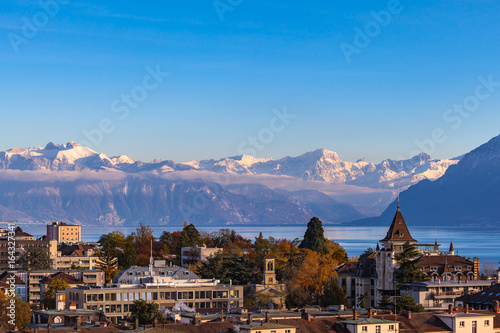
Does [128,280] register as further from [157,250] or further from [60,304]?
[157,250]

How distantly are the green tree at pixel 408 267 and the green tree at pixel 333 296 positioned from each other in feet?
21.1

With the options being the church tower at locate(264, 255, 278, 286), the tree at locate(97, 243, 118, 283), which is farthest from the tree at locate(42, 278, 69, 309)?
the church tower at locate(264, 255, 278, 286)

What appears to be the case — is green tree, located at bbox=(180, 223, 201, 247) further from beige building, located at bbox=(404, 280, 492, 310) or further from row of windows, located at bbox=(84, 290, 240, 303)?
beige building, located at bbox=(404, 280, 492, 310)

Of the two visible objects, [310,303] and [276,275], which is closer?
[310,303]

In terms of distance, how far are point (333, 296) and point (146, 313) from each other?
32.1 m

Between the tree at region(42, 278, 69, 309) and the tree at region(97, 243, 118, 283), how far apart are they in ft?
70.2

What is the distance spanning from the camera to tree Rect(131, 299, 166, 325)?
212 feet

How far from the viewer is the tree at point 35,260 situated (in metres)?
142

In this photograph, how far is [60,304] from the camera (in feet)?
247

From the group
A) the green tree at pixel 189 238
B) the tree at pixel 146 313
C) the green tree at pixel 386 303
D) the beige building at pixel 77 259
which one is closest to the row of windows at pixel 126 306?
the tree at pixel 146 313

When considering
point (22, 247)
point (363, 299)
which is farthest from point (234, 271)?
point (22, 247)

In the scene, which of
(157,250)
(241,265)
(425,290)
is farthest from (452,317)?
(157,250)

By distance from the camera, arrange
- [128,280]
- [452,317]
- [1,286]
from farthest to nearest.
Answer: [1,286]
[128,280]
[452,317]

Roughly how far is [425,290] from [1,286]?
48.8 m
